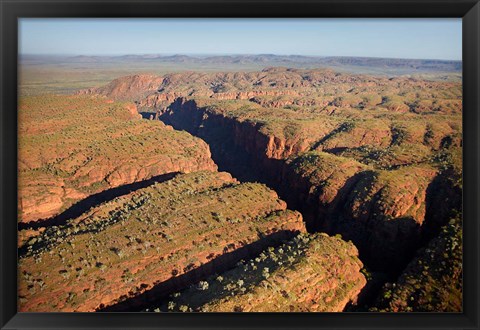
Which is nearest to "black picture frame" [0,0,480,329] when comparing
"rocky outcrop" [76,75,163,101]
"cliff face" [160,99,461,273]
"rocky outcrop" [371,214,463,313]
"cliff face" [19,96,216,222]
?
"rocky outcrop" [371,214,463,313]

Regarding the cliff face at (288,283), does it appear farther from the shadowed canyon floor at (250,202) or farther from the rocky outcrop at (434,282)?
the rocky outcrop at (434,282)

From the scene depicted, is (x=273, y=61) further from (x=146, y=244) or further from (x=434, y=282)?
(x=434, y=282)

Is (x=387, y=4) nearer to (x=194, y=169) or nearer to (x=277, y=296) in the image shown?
(x=277, y=296)

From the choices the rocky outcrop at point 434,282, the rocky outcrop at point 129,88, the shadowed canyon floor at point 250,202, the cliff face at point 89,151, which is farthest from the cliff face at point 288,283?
the rocky outcrop at point 129,88

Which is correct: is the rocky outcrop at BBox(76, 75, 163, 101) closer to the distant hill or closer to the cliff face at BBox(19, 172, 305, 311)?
the distant hill

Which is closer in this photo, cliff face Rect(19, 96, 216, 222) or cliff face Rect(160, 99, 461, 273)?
cliff face Rect(19, 96, 216, 222)

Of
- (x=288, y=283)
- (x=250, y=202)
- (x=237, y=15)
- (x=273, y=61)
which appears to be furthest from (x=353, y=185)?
(x=237, y=15)
